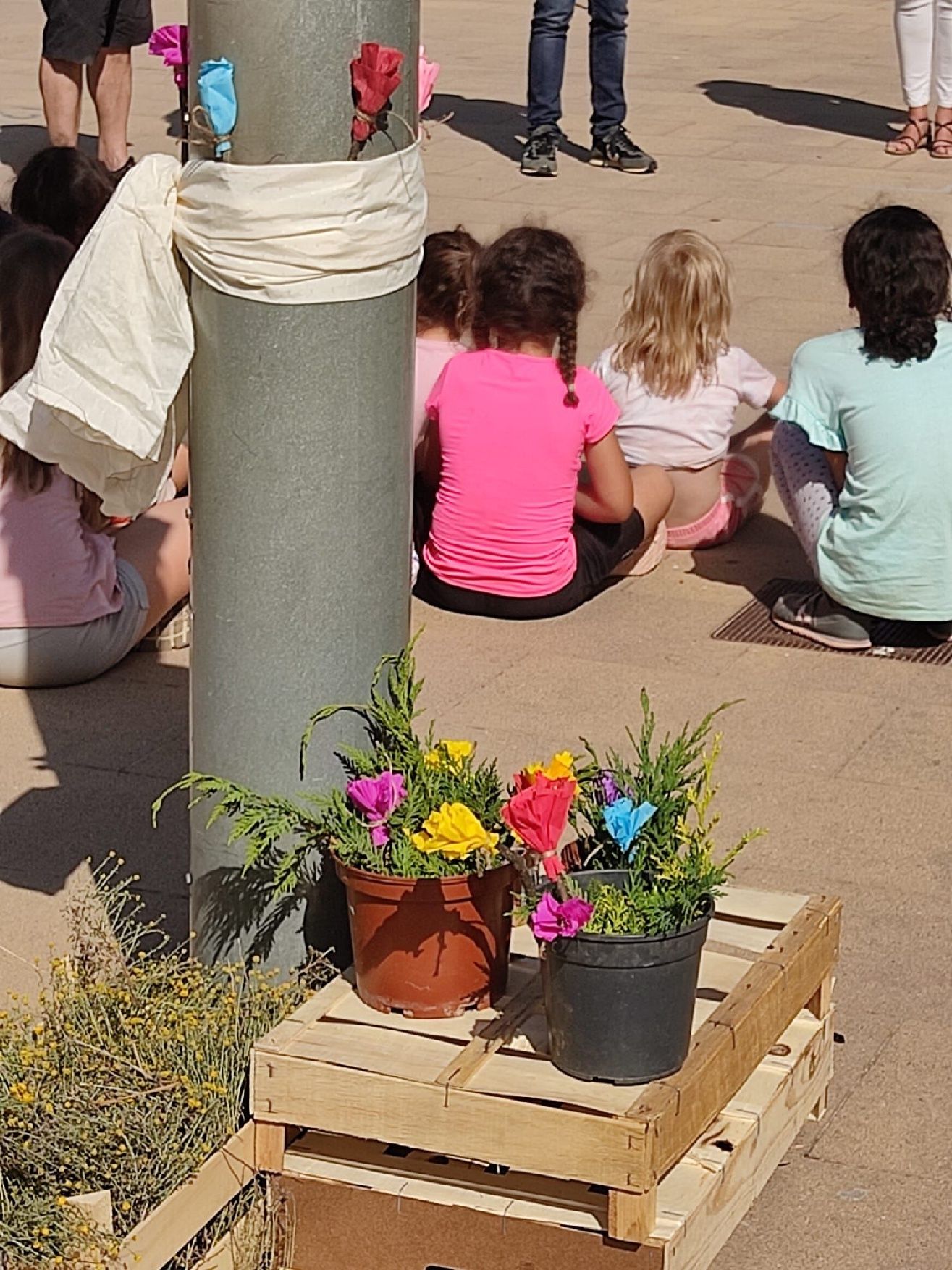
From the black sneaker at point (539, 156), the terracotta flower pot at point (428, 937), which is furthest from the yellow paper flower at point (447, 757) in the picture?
the black sneaker at point (539, 156)

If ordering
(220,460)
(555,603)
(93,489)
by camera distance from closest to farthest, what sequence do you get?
(220,460)
(93,489)
(555,603)

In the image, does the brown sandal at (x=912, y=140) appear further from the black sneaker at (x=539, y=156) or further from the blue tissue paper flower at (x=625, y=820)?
the blue tissue paper flower at (x=625, y=820)

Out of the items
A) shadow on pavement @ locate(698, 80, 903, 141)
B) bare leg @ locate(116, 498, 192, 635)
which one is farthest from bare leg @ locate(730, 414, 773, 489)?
shadow on pavement @ locate(698, 80, 903, 141)

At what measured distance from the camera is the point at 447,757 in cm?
354

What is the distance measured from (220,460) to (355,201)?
459mm

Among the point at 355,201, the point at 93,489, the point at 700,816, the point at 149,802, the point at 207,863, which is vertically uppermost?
the point at 355,201

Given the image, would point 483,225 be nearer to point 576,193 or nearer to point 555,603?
point 576,193

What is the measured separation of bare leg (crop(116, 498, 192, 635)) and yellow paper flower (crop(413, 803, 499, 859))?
285 cm

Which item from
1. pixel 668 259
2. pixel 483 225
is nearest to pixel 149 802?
pixel 668 259

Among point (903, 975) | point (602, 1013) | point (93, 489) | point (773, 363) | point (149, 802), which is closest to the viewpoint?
point (602, 1013)

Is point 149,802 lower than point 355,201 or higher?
lower

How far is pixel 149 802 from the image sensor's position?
17.0 ft

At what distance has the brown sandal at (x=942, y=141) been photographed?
1292 centimetres

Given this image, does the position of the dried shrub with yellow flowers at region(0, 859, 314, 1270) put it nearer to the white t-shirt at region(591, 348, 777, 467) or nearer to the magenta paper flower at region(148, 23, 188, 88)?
the magenta paper flower at region(148, 23, 188, 88)
